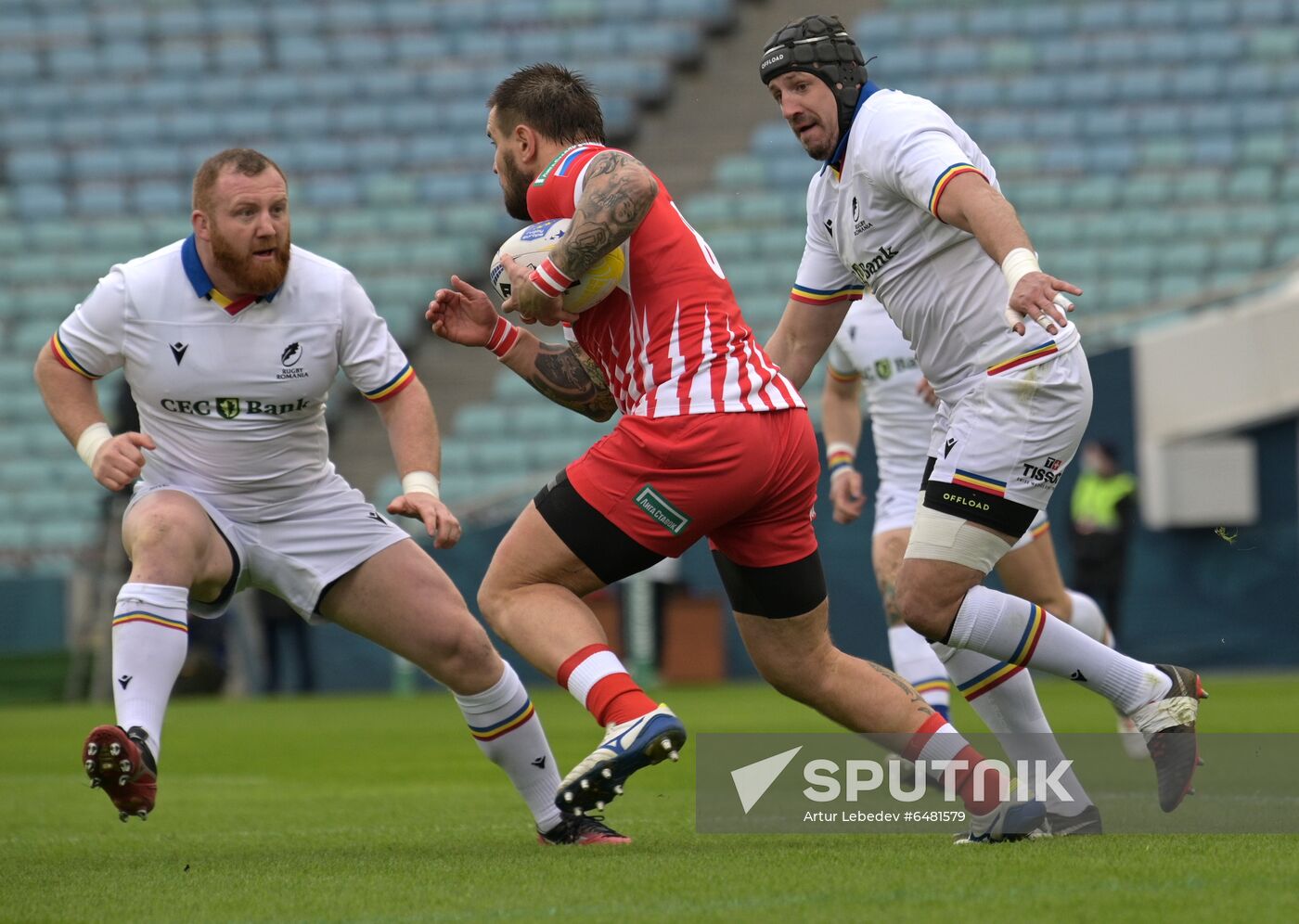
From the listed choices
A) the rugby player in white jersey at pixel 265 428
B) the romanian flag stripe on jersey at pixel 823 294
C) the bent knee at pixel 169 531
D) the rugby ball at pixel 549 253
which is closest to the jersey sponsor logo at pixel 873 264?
the romanian flag stripe on jersey at pixel 823 294

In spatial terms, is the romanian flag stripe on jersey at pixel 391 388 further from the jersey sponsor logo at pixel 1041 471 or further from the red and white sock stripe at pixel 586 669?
the jersey sponsor logo at pixel 1041 471

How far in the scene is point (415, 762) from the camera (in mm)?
9836

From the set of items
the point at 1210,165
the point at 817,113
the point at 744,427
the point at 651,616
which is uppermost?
the point at 817,113

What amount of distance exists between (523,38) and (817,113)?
58.6 ft

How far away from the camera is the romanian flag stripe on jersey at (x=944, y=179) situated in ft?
16.4

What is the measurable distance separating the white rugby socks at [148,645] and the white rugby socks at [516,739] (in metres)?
0.90

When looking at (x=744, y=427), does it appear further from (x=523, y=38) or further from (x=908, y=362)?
(x=523, y=38)

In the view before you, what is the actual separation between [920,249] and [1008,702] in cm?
142

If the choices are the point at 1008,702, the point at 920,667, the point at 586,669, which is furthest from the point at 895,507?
the point at 586,669

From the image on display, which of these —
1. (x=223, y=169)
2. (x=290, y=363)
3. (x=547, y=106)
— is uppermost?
(x=547, y=106)

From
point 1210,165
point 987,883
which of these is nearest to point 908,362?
point 987,883

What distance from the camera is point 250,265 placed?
555 centimetres

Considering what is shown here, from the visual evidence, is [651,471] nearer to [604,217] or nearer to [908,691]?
[604,217]

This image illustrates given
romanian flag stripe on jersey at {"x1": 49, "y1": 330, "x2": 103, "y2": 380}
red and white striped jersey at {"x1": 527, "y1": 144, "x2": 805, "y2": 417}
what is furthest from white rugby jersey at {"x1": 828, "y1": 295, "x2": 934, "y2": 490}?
romanian flag stripe on jersey at {"x1": 49, "y1": 330, "x2": 103, "y2": 380}
